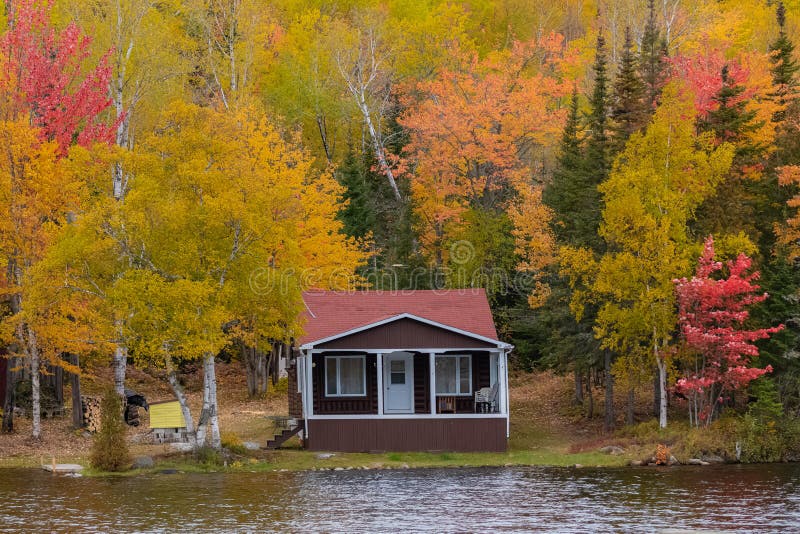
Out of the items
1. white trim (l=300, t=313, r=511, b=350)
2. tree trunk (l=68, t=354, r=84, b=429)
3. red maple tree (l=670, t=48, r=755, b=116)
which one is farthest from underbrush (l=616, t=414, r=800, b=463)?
tree trunk (l=68, t=354, r=84, b=429)

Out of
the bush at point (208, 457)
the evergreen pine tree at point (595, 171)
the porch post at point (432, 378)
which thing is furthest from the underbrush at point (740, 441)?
the bush at point (208, 457)

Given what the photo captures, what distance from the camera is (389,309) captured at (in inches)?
1556

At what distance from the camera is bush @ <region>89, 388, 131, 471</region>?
32.4 meters

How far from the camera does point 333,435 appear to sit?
37281 millimetres

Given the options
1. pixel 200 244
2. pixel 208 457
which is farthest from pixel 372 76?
pixel 208 457

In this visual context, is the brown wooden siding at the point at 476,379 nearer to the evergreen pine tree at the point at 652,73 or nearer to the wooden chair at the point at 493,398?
the wooden chair at the point at 493,398

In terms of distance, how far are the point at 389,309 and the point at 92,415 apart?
12.3m

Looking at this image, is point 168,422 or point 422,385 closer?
point 168,422

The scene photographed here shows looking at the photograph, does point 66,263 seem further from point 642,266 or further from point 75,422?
point 642,266

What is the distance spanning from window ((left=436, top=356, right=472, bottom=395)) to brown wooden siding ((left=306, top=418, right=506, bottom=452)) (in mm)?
1935

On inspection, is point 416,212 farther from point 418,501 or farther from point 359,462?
point 418,501

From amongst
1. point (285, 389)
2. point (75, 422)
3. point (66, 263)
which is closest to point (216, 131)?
point (66, 263)

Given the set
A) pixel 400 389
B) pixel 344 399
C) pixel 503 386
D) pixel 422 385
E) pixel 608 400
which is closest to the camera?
pixel 503 386

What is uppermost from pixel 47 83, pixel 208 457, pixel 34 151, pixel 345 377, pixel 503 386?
pixel 47 83
